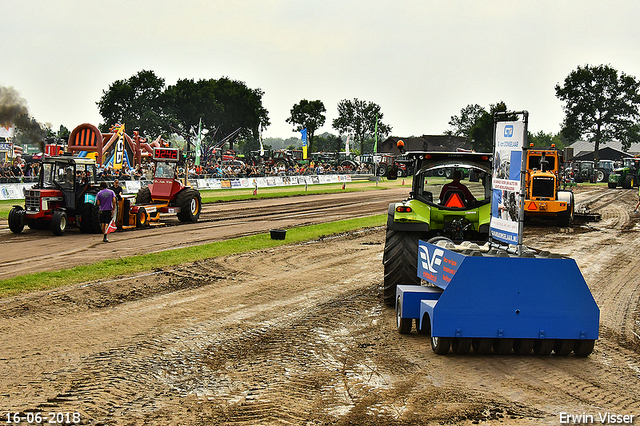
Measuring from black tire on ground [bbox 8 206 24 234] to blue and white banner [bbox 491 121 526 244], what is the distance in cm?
1555

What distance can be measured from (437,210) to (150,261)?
23.1 feet

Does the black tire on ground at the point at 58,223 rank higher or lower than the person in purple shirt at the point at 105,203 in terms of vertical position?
lower

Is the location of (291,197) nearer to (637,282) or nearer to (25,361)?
(637,282)

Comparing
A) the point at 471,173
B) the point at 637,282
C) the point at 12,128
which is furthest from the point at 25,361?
the point at 12,128

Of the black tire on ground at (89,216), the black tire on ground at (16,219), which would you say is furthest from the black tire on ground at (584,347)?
the black tire on ground at (16,219)

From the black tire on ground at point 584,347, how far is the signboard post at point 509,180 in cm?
123

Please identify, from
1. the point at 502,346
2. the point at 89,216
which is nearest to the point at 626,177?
the point at 89,216

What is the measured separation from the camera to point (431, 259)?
7.49 m

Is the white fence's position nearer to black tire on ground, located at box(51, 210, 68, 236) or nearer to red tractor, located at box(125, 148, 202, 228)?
red tractor, located at box(125, 148, 202, 228)

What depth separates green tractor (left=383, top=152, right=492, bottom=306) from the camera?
868cm

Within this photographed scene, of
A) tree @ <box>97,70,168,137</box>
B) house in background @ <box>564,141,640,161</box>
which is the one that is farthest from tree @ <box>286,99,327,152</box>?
house in background @ <box>564,141,640,161</box>

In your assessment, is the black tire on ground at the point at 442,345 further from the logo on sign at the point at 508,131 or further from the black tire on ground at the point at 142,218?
the black tire on ground at the point at 142,218

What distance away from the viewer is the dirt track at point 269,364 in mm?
5129

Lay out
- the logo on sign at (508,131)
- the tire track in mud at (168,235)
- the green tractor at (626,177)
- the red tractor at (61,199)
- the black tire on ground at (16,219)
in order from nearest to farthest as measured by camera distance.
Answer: the logo on sign at (508,131), the tire track in mud at (168,235), the black tire on ground at (16,219), the red tractor at (61,199), the green tractor at (626,177)
